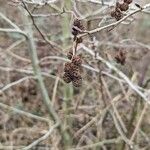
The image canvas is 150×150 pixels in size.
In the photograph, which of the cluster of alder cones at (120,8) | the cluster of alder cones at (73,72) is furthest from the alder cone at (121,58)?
the cluster of alder cones at (73,72)

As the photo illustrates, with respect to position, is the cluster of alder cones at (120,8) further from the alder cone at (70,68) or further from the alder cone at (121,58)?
the alder cone at (121,58)

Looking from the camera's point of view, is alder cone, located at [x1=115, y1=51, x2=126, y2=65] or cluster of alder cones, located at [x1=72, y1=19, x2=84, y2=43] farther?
alder cone, located at [x1=115, y1=51, x2=126, y2=65]

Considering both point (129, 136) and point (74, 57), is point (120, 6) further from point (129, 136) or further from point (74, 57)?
point (129, 136)

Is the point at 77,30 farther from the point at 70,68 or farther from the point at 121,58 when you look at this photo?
the point at 121,58

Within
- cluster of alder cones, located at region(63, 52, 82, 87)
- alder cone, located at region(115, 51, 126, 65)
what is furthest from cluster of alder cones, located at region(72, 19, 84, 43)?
alder cone, located at region(115, 51, 126, 65)

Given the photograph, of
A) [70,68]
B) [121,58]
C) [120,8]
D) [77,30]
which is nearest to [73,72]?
[70,68]

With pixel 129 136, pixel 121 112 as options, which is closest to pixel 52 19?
pixel 121 112

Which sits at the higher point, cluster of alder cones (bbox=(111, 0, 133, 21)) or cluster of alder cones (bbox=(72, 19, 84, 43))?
cluster of alder cones (bbox=(111, 0, 133, 21))

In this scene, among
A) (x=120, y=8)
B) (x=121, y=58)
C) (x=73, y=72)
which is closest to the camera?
(x=73, y=72)

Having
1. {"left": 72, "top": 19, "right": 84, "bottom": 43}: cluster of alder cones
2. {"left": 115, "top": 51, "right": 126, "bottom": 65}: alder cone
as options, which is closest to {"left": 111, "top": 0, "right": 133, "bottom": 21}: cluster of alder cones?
{"left": 72, "top": 19, "right": 84, "bottom": 43}: cluster of alder cones

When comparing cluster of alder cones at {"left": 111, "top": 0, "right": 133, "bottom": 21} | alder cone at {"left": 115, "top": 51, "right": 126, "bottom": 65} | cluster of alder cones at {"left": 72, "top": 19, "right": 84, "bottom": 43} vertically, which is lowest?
alder cone at {"left": 115, "top": 51, "right": 126, "bottom": 65}

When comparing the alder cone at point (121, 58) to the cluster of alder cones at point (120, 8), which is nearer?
the cluster of alder cones at point (120, 8)

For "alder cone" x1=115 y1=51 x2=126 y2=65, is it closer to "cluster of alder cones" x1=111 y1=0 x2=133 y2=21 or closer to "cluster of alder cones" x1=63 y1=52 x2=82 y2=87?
"cluster of alder cones" x1=111 y1=0 x2=133 y2=21
